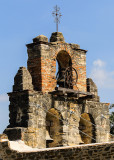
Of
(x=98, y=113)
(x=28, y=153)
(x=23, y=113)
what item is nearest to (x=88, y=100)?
(x=98, y=113)

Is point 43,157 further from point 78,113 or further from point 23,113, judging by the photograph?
point 78,113

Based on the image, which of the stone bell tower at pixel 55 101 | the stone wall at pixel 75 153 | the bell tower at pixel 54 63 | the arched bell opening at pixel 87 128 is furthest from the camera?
the arched bell opening at pixel 87 128

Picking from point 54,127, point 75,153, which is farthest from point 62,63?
point 75,153

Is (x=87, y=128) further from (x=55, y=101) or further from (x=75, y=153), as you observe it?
(x=75, y=153)

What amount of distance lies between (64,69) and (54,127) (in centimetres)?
219

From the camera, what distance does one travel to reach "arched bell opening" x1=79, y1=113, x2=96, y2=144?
54.3 feet

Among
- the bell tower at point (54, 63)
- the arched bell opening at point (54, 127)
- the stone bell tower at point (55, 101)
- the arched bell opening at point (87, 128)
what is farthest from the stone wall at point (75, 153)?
the arched bell opening at point (87, 128)

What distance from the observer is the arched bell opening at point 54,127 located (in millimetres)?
15273

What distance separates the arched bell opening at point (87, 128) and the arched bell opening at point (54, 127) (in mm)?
1398

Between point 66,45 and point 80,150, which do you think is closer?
point 80,150

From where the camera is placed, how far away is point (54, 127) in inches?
Answer: 607

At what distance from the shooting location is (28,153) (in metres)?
11.4

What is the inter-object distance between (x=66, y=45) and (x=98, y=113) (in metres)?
2.81

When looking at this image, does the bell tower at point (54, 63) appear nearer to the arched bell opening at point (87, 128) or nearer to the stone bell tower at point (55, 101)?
the stone bell tower at point (55, 101)
